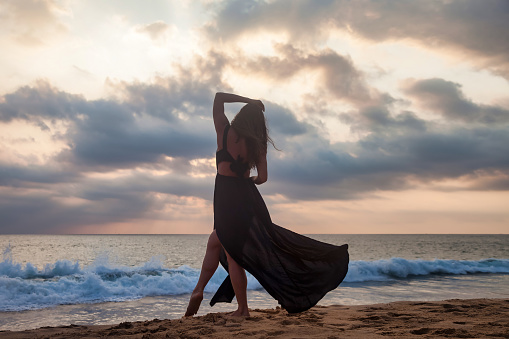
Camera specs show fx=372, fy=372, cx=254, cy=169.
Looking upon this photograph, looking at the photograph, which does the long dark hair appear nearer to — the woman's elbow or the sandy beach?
the woman's elbow

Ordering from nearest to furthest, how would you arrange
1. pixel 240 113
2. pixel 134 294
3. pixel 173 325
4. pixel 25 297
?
pixel 173 325 < pixel 240 113 < pixel 25 297 < pixel 134 294

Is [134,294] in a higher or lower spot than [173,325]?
lower

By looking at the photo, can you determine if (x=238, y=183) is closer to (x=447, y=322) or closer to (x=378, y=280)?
(x=447, y=322)

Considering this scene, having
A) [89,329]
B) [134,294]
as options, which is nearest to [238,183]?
[89,329]

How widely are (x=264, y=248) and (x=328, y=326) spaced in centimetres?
105

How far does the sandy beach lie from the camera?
3.29 metres

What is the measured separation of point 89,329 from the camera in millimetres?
4199

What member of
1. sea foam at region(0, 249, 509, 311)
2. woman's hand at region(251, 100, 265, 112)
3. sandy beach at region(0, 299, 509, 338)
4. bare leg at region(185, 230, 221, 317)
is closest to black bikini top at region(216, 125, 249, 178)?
woman's hand at region(251, 100, 265, 112)

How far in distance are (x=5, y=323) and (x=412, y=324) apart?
21.1 feet

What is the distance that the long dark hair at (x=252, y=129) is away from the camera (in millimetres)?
4121

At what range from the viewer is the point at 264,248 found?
423 cm

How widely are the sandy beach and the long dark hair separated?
173 cm

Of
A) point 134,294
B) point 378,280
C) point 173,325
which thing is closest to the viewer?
point 173,325

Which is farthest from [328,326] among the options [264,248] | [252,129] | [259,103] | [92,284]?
[92,284]
